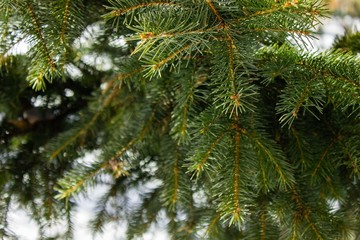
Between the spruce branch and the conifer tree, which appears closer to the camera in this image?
the conifer tree

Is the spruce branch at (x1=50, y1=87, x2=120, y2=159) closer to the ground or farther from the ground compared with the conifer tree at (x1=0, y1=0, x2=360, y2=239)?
farther from the ground

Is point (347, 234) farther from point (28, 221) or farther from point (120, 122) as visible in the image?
point (28, 221)

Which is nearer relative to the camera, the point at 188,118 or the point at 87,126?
the point at 188,118

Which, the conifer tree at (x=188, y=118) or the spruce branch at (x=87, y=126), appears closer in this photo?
the conifer tree at (x=188, y=118)

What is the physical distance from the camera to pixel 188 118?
2.05ft

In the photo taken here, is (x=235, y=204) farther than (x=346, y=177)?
No

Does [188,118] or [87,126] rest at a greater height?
[87,126]

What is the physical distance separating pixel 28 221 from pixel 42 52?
0.46 metres

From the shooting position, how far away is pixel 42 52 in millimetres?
521

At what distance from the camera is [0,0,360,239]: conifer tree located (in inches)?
19.1

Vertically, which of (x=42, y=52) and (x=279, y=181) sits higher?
(x=42, y=52)

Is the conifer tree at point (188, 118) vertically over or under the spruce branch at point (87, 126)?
under

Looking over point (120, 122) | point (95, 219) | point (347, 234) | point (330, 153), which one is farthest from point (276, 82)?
point (95, 219)

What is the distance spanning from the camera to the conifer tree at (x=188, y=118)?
0.49 meters
